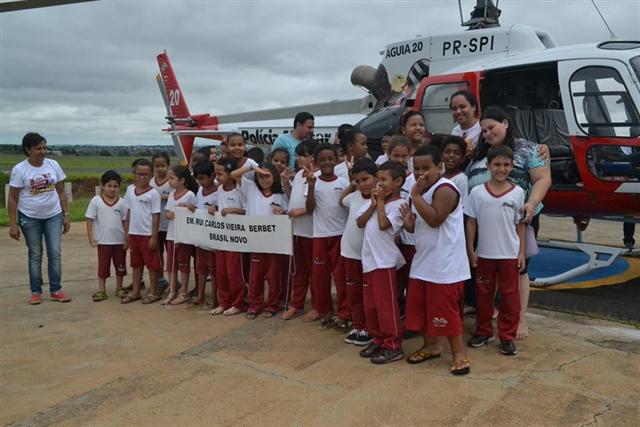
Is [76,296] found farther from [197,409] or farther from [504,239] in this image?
[504,239]

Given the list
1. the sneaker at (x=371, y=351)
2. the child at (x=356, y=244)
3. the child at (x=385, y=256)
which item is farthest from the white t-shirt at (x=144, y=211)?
the sneaker at (x=371, y=351)

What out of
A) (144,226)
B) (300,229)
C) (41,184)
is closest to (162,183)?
(144,226)

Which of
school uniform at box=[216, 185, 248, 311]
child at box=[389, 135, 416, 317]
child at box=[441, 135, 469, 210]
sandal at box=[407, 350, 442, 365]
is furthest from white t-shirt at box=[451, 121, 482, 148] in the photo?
→ school uniform at box=[216, 185, 248, 311]

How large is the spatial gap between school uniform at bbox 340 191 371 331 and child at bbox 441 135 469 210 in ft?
2.02

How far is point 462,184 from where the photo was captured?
3.96 m

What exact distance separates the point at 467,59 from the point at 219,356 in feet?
17.6

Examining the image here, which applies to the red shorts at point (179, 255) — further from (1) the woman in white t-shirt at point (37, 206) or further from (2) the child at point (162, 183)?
(1) the woman in white t-shirt at point (37, 206)

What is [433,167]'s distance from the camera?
3.57m

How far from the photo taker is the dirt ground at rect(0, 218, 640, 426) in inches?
122

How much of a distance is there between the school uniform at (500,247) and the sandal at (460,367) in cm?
45

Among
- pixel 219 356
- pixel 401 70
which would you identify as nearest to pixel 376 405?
pixel 219 356

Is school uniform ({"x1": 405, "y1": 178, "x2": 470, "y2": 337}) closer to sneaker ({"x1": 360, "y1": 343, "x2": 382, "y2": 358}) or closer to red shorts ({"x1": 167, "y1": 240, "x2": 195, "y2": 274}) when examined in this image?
sneaker ({"x1": 360, "y1": 343, "x2": 382, "y2": 358})

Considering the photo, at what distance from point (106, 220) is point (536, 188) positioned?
430 cm

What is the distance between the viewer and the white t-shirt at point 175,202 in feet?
18.5
